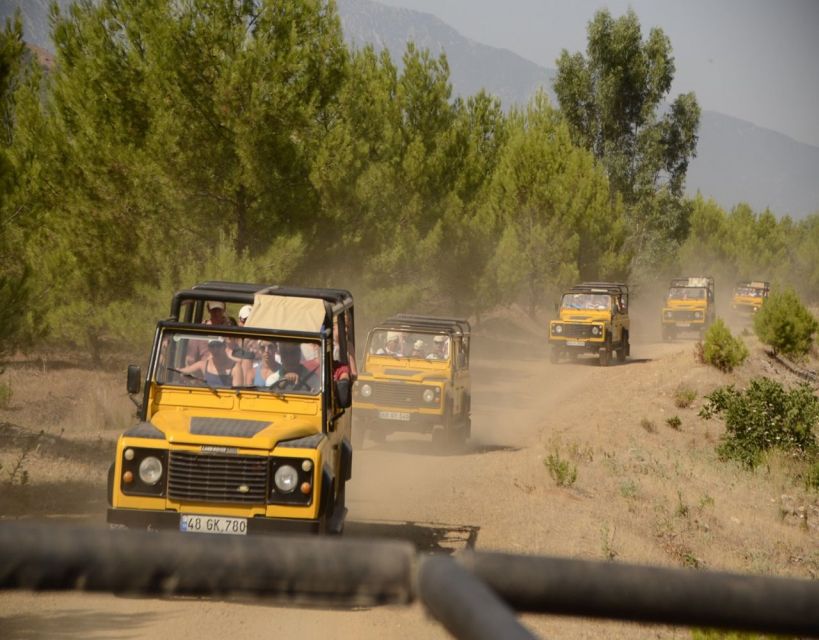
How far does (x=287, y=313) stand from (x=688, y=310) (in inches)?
1422

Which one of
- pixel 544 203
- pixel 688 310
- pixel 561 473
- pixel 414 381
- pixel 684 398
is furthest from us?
pixel 688 310

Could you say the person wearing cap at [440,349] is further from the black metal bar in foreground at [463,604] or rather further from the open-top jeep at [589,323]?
the black metal bar in foreground at [463,604]

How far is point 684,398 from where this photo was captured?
75.2 ft

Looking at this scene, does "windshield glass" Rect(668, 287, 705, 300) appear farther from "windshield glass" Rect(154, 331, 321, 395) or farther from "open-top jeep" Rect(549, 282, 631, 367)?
"windshield glass" Rect(154, 331, 321, 395)

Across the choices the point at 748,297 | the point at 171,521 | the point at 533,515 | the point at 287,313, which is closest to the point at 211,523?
the point at 171,521

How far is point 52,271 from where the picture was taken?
18234 mm

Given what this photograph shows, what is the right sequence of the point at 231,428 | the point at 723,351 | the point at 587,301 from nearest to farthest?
the point at 231,428, the point at 723,351, the point at 587,301

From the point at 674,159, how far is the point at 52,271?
1767 inches

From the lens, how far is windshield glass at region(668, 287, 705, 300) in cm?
4331

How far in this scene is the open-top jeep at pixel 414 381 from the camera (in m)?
16.0

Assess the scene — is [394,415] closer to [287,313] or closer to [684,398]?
[287,313]

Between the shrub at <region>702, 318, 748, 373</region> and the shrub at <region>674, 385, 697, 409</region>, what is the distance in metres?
2.60

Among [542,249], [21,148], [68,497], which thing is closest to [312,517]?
[68,497]

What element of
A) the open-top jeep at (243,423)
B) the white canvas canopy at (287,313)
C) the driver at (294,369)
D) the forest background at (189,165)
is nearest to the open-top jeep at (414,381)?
the forest background at (189,165)
